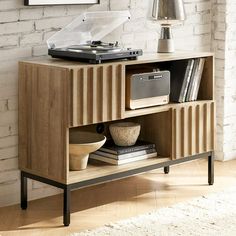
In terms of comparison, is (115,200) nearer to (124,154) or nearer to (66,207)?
(124,154)

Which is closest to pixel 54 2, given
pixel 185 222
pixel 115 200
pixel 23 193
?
pixel 23 193

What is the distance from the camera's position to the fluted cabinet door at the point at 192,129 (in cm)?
416

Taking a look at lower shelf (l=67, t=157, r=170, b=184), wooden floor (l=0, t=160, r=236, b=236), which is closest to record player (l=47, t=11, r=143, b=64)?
lower shelf (l=67, t=157, r=170, b=184)

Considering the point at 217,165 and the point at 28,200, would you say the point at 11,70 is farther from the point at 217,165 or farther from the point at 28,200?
the point at 217,165

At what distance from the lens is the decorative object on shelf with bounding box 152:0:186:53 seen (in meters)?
4.25

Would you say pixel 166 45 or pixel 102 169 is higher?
pixel 166 45

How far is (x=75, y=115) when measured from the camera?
11.8ft

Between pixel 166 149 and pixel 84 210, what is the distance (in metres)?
0.64

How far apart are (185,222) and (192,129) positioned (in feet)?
2.45

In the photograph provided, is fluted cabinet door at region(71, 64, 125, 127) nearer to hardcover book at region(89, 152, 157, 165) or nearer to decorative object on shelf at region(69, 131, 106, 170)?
decorative object on shelf at region(69, 131, 106, 170)

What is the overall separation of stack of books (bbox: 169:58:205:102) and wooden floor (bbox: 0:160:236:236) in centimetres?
57

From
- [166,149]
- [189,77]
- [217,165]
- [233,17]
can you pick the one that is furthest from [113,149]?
[233,17]

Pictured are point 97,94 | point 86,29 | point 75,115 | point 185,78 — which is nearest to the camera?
point 75,115

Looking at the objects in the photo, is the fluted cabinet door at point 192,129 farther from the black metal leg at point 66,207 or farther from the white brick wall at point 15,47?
the black metal leg at point 66,207
